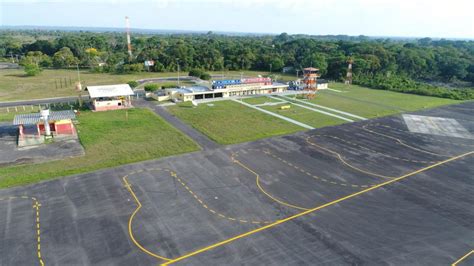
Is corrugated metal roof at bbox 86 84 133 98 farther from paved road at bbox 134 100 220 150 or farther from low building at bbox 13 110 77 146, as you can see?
low building at bbox 13 110 77 146

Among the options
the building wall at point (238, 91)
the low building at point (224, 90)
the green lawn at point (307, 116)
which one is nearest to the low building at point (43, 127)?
the low building at point (224, 90)

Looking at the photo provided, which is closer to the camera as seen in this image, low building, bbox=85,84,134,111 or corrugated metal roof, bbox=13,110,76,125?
corrugated metal roof, bbox=13,110,76,125

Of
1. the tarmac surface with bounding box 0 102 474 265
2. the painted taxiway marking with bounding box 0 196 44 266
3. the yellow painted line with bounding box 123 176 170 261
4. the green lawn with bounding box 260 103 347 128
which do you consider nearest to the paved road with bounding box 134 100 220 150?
the tarmac surface with bounding box 0 102 474 265

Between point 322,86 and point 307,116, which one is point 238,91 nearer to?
point 307,116

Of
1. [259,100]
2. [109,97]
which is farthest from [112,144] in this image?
[259,100]

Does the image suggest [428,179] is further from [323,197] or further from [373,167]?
[323,197]

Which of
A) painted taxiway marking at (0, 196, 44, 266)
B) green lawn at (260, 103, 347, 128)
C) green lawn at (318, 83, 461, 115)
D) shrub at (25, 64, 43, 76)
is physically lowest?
painted taxiway marking at (0, 196, 44, 266)

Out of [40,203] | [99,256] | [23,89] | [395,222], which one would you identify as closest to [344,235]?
[395,222]
